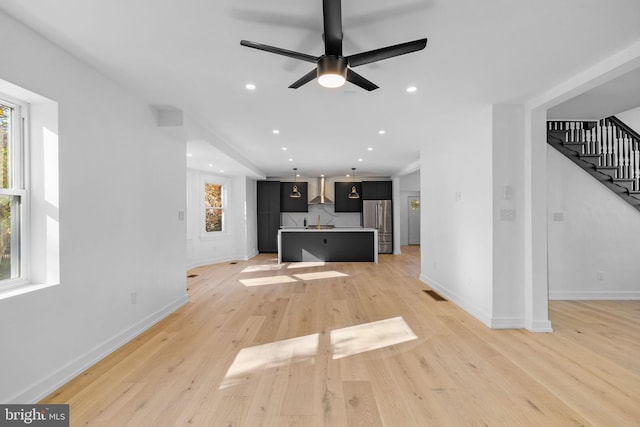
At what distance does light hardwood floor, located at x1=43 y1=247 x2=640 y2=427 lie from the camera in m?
1.84

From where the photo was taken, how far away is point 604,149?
15.0 feet

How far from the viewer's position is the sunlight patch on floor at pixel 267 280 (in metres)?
5.36

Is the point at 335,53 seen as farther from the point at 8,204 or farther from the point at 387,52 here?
the point at 8,204

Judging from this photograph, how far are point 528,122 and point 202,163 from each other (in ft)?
18.8

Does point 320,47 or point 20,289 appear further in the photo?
point 320,47

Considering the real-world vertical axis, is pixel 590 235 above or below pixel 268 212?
below

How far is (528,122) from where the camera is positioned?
328 centimetres

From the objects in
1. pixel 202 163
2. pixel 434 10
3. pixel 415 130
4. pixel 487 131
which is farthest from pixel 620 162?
pixel 202 163

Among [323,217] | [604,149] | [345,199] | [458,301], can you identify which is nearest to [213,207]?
[323,217]

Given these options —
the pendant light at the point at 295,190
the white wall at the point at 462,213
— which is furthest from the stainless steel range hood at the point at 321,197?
the white wall at the point at 462,213

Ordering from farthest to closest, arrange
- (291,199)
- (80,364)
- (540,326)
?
(291,199) < (540,326) < (80,364)

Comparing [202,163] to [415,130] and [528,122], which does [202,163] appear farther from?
[528,122]

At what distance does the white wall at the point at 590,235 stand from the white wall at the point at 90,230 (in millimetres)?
5479

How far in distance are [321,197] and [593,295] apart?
6798 mm
